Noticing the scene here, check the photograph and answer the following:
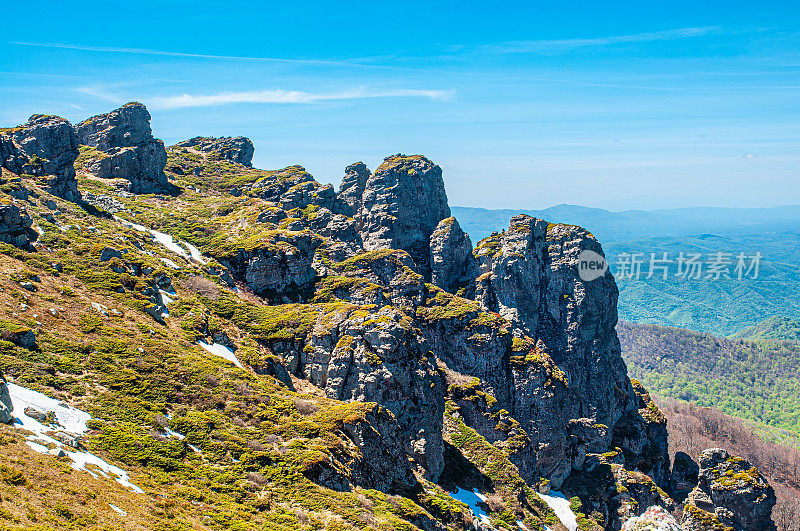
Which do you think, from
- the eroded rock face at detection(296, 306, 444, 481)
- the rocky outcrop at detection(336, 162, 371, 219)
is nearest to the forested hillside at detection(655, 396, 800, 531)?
the eroded rock face at detection(296, 306, 444, 481)

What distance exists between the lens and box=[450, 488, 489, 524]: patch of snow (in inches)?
2534

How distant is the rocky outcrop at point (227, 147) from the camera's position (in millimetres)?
169125

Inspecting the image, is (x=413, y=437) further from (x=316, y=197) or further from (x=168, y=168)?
(x=168, y=168)

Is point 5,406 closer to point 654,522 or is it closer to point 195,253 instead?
point 654,522

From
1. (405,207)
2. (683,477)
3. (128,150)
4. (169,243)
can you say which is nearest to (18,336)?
(169,243)

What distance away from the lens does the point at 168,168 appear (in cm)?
13925

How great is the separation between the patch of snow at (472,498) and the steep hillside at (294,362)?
113cm

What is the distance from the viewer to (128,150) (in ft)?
382

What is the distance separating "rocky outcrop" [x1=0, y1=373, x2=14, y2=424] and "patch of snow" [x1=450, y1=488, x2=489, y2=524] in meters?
49.1

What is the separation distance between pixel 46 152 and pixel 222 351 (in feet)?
200

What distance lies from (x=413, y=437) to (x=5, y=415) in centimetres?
4421

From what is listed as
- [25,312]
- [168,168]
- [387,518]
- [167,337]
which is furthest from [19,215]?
[168,168]

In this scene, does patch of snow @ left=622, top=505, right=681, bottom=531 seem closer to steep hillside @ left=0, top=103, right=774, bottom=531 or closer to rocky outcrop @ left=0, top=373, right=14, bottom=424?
steep hillside @ left=0, top=103, right=774, bottom=531

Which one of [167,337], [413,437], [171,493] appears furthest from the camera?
[413,437]
